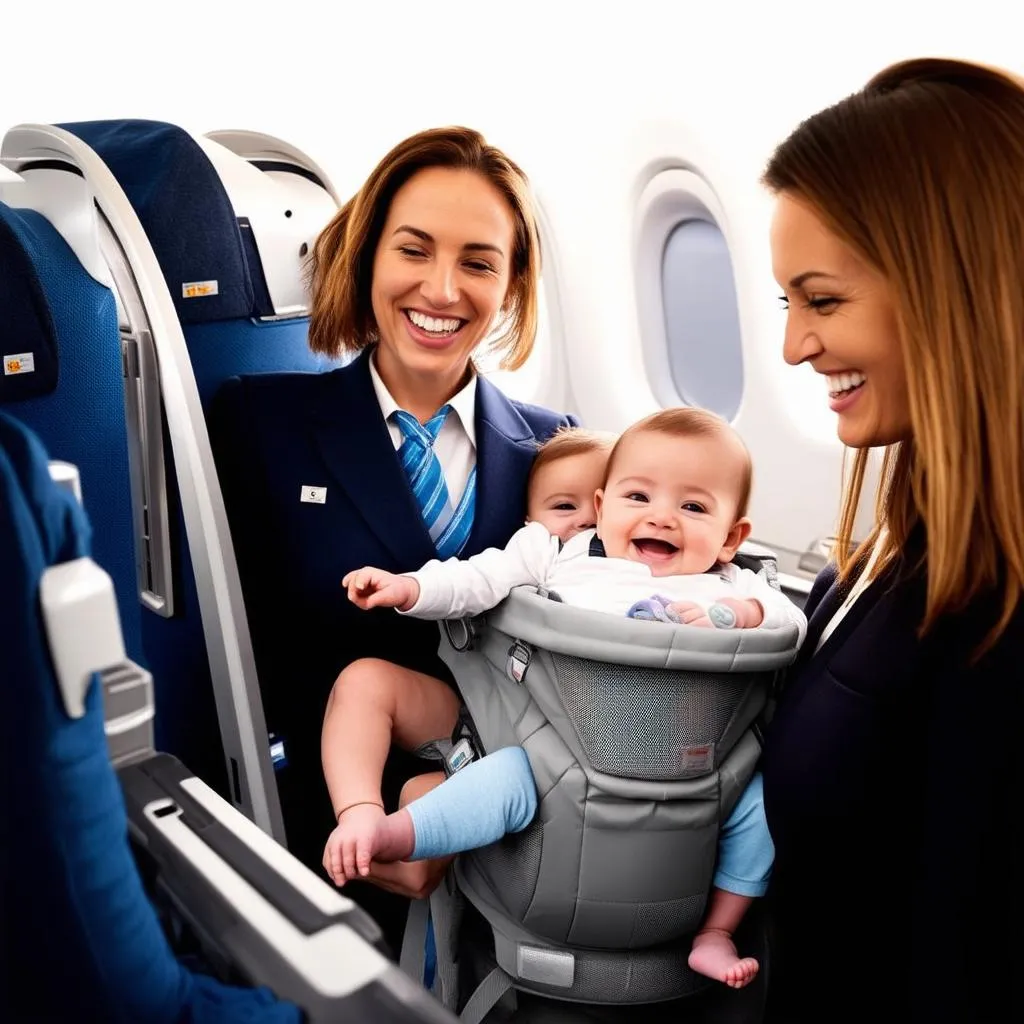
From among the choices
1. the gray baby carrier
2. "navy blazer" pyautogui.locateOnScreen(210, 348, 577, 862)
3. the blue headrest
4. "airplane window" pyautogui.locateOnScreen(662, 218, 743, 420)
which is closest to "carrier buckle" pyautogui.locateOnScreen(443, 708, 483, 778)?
the gray baby carrier

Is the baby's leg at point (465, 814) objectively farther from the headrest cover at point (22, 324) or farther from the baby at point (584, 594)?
the headrest cover at point (22, 324)

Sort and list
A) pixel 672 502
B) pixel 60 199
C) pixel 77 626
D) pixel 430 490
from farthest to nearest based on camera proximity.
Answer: pixel 430 490, pixel 60 199, pixel 672 502, pixel 77 626

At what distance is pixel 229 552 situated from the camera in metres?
1.84

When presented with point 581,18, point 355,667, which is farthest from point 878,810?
point 581,18

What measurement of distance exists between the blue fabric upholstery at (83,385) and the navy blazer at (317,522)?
0.66ft

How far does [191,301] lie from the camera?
200 centimetres

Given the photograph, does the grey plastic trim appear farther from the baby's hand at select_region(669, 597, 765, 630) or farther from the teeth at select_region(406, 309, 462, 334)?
the teeth at select_region(406, 309, 462, 334)

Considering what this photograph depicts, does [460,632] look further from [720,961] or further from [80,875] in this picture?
[80,875]

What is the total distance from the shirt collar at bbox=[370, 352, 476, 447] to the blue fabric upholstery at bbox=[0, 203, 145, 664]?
472mm

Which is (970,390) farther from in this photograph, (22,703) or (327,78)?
(327,78)

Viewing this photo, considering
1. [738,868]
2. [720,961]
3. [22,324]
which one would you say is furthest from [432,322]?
[720,961]

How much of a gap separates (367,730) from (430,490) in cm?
50

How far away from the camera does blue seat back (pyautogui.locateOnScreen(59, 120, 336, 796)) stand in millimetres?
1929

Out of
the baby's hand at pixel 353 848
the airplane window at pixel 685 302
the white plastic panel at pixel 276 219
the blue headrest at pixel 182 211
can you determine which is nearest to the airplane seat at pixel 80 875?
the baby's hand at pixel 353 848
